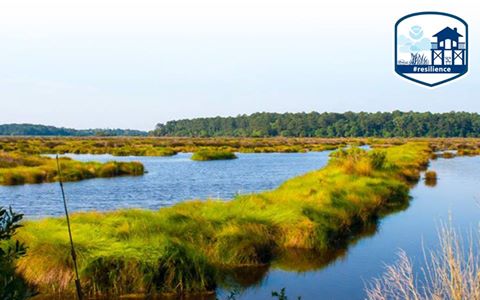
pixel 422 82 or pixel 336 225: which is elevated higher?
pixel 422 82

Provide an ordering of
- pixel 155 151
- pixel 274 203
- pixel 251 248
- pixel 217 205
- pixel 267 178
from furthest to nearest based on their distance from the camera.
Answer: pixel 155 151, pixel 267 178, pixel 274 203, pixel 217 205, pixel 251 248

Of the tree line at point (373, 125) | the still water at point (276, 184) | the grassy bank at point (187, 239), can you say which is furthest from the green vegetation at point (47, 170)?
the tree line at point (373, 125)

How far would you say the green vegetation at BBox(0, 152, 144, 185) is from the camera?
35.4 m

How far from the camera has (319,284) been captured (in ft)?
43.4

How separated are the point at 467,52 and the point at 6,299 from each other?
2010cm

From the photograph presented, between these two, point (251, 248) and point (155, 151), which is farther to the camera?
point (155, 151)

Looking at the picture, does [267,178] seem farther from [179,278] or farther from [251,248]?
[179,278]

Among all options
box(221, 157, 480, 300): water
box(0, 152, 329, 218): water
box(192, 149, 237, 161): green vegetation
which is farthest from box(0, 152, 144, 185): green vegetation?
box(221, 157, 480, 300): water

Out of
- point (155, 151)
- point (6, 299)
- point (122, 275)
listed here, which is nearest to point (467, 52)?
point (122, 275)

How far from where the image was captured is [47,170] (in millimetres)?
37562

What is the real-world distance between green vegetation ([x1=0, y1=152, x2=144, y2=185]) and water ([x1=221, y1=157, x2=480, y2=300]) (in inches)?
885

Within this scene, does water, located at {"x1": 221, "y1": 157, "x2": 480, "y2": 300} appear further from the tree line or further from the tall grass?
the tree line

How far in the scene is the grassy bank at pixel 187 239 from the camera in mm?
11922

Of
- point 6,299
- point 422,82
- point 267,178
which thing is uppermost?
point 422,82
